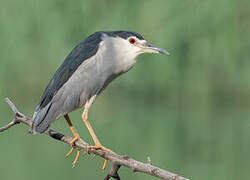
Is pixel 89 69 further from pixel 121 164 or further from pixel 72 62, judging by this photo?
pixel 121 164

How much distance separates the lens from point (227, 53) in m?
8.57

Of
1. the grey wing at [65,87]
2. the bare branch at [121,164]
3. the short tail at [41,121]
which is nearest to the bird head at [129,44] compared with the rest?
the grey wing at [65,87]

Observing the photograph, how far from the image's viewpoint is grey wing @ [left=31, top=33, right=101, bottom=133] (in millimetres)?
3439

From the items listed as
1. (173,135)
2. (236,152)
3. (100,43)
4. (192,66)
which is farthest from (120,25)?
(100,43)

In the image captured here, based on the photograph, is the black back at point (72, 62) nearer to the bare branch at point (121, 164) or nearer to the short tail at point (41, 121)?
the short tail at point (41, 121)

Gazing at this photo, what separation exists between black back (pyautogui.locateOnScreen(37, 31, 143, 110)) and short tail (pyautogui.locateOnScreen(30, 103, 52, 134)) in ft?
0.14

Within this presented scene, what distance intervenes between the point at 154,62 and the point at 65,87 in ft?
16.5

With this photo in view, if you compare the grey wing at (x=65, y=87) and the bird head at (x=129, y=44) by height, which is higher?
the bird head at (x=129, y=44)

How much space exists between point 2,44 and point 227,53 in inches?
136

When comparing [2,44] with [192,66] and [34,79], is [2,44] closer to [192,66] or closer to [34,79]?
[34,79]

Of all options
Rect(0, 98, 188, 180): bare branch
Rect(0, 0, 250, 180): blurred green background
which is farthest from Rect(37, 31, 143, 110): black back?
Rect(0, 0, 250, 180): blurred green background

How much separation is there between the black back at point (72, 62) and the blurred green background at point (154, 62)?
4242 millimetres

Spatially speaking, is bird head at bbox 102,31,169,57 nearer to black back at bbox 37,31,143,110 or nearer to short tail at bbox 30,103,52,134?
black back at bbox 37,31,143,110

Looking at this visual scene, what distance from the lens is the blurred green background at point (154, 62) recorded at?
27.1 ft
